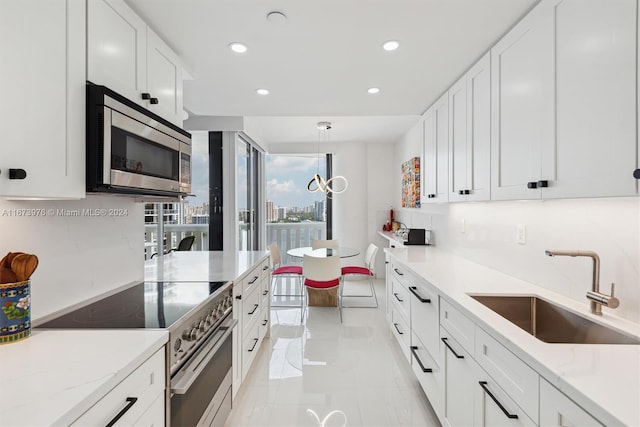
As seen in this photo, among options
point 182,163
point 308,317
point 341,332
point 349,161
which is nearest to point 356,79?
point 182,163

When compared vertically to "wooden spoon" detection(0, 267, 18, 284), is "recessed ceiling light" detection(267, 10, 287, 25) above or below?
above

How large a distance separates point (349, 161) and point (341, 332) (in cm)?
Result: 330

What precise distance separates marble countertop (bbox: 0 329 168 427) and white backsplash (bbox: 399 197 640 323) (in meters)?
1.82

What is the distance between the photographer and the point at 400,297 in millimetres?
2740

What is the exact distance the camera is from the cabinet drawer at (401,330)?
2.48 meters

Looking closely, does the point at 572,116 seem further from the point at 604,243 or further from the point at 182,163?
the point at 182,163

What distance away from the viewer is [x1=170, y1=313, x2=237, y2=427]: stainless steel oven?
1234 millimetres

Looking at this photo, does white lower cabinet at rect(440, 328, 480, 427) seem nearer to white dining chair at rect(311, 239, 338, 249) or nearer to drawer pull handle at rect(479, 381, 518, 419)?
drawer pull handle at rect(479, 381, 518, 419)

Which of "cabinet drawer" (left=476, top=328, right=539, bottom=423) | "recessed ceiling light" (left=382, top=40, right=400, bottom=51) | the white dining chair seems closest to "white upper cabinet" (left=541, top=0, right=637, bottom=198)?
"cabinet drawer" (left=476, top=328, right=539, bottom=423)

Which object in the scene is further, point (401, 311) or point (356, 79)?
point (401, 311)

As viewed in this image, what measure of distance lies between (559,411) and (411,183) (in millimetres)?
3807

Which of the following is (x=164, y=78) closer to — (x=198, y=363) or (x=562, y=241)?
(x=198, y=363)

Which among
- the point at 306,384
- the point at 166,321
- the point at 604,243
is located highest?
the point at 604,243

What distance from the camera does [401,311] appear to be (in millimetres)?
2695
